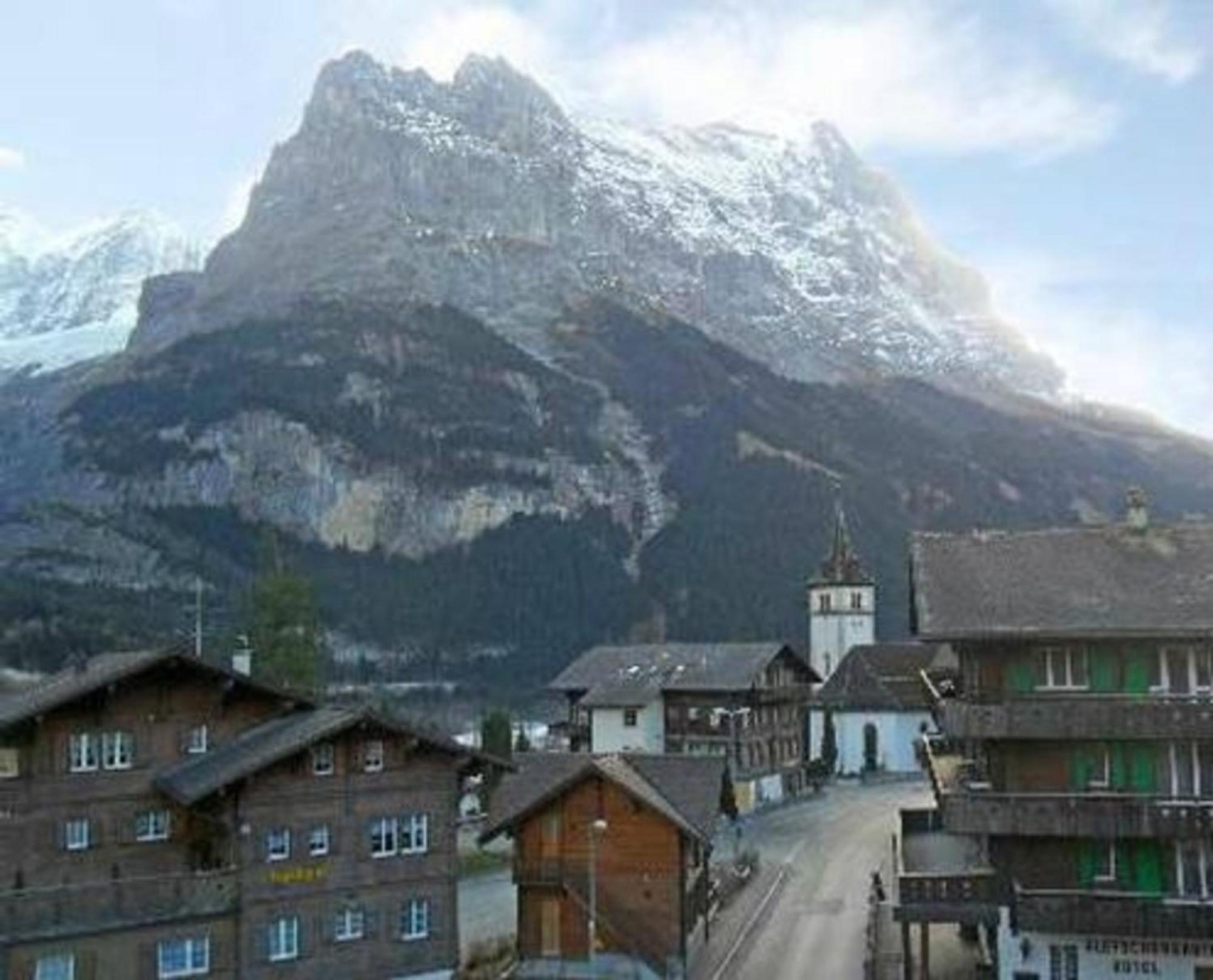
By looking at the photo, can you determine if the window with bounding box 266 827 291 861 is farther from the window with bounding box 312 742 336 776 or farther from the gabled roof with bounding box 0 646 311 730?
the gabled roof with bounding box 0 646 311 730

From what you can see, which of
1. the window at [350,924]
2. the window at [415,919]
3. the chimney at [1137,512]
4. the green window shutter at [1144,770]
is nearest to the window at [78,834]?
the window at [350,924]

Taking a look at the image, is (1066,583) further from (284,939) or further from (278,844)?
(284,939)

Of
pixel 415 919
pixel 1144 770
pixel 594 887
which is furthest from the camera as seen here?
pixel 594 887

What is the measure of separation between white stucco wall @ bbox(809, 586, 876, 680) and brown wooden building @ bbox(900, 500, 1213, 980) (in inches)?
3865

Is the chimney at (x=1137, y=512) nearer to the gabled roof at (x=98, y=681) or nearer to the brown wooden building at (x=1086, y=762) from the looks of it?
the brown wooden building at (x=1086, y=762)

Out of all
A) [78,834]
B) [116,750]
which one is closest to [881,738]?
[116,750]

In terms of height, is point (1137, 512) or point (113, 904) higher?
point (1137, 512)

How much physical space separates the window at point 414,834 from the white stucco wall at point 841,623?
9458cm

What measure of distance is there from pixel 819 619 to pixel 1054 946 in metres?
101

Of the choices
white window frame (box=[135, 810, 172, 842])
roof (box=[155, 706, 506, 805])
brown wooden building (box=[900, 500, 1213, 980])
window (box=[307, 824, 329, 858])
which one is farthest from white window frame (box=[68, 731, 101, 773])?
brown wooden building (box=[900, 500, 1213, 980])

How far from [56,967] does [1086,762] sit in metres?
27.1

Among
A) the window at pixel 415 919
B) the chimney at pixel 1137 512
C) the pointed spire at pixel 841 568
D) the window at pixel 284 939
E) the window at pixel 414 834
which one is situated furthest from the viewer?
the pointed spire at pixel 841 568

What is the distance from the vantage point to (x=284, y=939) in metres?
45.4

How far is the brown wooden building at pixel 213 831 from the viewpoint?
42500 millimetres
